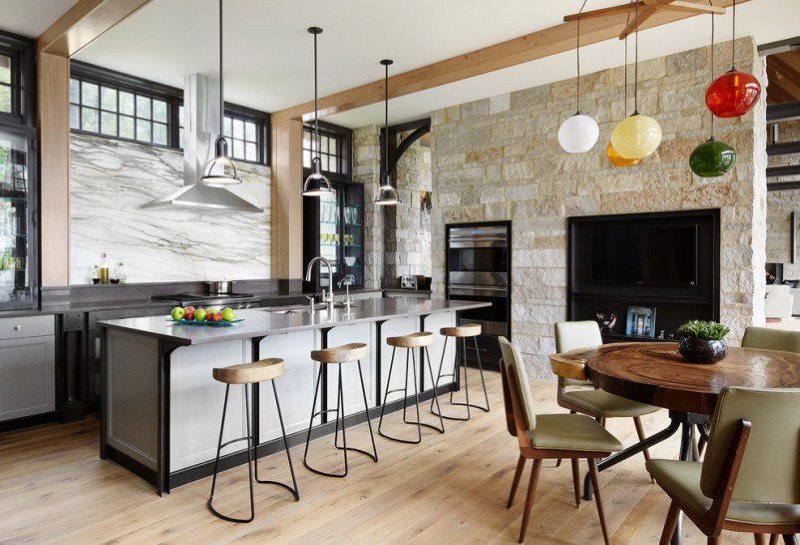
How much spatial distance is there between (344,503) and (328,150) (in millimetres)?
5532

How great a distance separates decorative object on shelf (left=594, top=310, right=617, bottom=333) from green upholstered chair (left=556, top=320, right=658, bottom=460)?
6.27 feet

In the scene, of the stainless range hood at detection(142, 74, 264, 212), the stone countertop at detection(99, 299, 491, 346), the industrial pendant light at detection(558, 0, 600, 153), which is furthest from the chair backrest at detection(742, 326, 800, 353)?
the stainless range hood at detection(142, 74, 264, 212)

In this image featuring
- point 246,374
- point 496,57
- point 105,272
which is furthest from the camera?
point 105,272

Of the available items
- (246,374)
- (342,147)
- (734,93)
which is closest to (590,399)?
(734,93)

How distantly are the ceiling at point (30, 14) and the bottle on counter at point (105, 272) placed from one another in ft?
6.58

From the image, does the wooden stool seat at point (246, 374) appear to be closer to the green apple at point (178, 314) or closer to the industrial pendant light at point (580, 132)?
the green apple at point (178, 314)

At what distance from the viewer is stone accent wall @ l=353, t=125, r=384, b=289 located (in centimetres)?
739

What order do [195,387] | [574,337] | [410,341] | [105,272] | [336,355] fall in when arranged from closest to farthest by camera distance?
[195,387], [336,355], [574,337], [410,341], [105,272]

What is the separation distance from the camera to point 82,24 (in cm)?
385

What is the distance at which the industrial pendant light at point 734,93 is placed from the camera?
249cm

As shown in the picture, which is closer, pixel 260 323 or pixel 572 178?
pixel 260 323

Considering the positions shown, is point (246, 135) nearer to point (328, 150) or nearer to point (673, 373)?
point (328, 150)

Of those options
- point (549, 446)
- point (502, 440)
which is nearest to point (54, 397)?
point (502, 440)

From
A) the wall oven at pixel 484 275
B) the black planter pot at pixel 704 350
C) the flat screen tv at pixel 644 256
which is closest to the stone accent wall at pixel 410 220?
the wall oven at pixel 484 275
